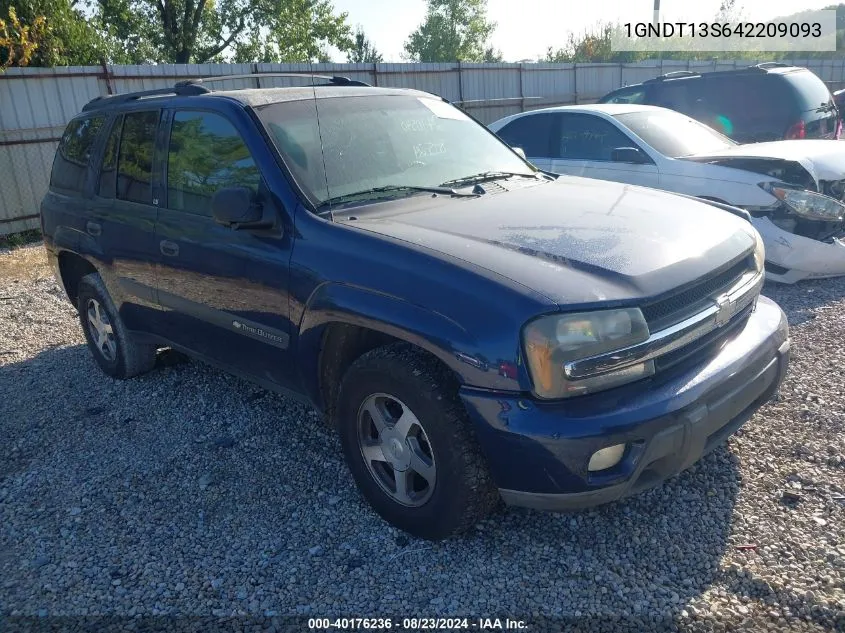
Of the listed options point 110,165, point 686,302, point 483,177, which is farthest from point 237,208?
point 686,302

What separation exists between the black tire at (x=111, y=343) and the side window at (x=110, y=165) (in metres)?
0.67

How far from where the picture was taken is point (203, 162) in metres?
3.71

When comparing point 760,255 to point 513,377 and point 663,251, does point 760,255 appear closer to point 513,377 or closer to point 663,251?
point 663,251

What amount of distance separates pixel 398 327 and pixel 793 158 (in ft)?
15.9

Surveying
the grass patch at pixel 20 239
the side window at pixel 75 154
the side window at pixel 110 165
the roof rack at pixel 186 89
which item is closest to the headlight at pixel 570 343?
the roof rack at pixel 186 89

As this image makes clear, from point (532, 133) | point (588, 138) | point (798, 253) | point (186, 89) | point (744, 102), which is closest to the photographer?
point (186, 89)

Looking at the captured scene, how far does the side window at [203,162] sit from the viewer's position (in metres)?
3.47

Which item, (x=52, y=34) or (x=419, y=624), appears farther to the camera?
(x=52, y=34)

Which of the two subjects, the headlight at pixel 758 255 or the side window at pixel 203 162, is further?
the side window at pixel 203 162

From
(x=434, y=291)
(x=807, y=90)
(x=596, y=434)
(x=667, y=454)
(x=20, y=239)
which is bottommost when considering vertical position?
(x=20, y=239)

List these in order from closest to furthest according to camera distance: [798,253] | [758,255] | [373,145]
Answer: [758,255] < [373,145] < [798,253]

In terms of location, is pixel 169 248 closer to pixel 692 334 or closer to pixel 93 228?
pixel 93 228

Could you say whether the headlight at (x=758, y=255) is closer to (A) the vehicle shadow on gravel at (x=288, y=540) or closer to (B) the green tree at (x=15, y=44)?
(A) the vehicle shadow on gravel at (x=288, y=540)

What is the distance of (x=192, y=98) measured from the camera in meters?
3.86
